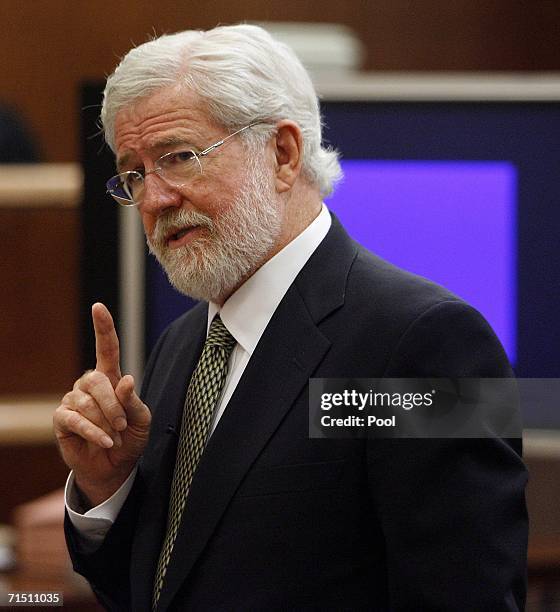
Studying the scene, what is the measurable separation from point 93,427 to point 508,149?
4.57 ft

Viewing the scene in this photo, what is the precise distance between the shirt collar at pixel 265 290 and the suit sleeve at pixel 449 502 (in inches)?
10.2

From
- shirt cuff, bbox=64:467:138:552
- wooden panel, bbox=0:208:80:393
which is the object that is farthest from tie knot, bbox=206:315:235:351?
wooden panel, bbox=0:208:80:393

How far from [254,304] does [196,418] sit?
0.19m

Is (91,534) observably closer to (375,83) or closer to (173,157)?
(173,157)

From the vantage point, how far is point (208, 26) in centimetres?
439

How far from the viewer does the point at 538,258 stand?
8.45 ft

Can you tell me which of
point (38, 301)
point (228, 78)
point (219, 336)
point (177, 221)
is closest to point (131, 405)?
point (219, 336)

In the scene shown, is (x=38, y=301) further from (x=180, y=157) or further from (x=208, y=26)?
(x=180, y=157)

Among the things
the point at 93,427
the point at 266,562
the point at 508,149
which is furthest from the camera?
the point at 508,149

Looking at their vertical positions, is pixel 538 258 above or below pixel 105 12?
below

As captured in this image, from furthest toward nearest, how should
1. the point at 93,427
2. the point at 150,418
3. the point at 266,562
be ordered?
the point at 150,418 < the point at 93,427 < the point at 266,562

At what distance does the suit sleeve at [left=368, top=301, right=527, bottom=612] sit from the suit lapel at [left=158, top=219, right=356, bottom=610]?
0.48 feet

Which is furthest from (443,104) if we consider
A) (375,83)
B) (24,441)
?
(24,441)

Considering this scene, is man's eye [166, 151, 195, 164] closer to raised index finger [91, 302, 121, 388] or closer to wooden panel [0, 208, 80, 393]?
raised index finger [91, 302, 121, 388]
